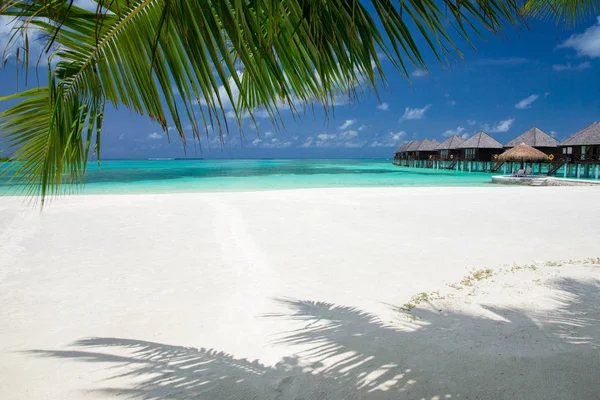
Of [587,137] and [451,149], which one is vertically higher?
[451,149]

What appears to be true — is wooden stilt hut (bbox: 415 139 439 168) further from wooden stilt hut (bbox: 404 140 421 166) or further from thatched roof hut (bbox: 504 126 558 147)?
thatched roof hut (bbox: 504 126 558 147)

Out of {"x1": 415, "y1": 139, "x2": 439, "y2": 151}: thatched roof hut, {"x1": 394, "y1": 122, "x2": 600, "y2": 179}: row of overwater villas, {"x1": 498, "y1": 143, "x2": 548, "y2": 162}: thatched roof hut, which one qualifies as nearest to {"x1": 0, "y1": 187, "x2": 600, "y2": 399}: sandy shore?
{"x1": 498, "y1": 143, "x2": 548, "y2": 162}: thatched roof hut

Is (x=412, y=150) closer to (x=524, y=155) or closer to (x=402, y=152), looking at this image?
(x=402, y=152)

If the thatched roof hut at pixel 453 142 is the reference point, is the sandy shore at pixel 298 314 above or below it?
below

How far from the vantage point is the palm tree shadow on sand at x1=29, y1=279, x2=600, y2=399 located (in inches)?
87.4

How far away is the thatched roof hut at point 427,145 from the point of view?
5122 cm

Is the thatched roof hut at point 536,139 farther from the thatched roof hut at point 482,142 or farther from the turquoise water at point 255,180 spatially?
the turquoise water at point 255,180

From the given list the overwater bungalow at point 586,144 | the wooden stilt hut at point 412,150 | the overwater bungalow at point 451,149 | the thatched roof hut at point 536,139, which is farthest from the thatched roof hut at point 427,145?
the overwater bungalow at point 586,144

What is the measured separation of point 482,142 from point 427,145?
13.2 metres

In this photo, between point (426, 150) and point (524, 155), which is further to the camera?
point (426, 150)

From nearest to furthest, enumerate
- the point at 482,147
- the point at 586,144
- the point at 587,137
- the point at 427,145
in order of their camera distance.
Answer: the point at 586,144
the point at 587,137
the point at 482,147
the point at 427,145

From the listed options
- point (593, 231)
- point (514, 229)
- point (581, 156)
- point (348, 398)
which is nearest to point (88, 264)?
point (348, 398)

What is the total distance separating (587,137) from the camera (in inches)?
1034

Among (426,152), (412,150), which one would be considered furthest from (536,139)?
(412,150)
